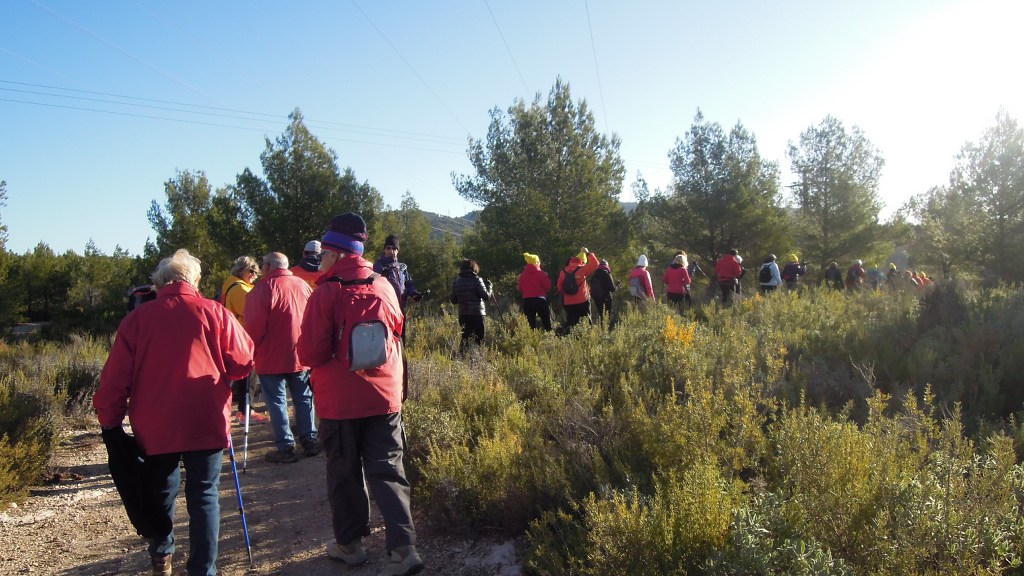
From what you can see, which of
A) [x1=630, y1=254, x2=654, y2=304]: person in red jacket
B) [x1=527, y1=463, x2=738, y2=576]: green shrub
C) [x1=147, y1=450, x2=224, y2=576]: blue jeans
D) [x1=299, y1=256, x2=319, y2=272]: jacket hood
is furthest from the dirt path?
[x1=630, y1=254, x2=654, y2=304]: person in red jacket

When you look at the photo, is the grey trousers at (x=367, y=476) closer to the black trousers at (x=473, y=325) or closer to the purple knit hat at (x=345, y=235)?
the purple knit hat at (x=345, y=235)

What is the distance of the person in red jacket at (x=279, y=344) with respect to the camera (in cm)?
523

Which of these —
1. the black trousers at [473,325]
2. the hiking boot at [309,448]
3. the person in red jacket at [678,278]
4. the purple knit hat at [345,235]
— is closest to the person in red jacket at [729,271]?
the person in red jacket at [678,278]

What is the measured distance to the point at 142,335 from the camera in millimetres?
3086

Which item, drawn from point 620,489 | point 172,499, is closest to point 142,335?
point 172,499

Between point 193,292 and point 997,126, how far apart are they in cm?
3165

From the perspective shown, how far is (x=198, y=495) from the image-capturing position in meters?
3.13

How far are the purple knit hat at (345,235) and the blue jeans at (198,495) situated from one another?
1289mm

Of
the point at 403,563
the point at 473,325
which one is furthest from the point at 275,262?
the point at 473,325

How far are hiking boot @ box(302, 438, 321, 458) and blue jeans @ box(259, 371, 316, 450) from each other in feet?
0.11

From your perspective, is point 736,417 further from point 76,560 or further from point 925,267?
point 925,267

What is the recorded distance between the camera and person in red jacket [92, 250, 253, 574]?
306 cm

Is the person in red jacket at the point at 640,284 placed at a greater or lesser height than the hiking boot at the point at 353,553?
greater

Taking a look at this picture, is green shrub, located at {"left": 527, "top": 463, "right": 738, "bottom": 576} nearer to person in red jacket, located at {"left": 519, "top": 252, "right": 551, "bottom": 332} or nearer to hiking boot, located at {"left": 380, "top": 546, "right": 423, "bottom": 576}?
hiking boot, located at {"left": 380, "top": 546, "right": 423, "bottom": 576}
